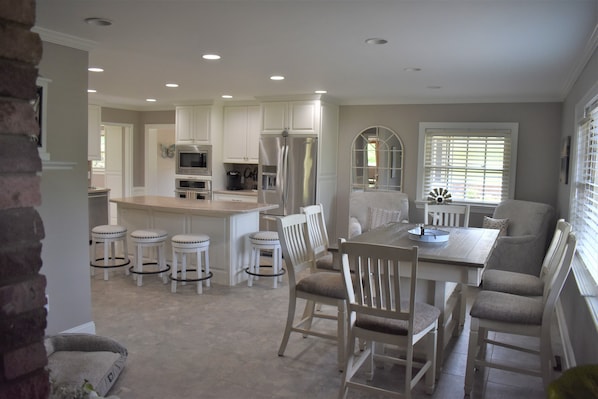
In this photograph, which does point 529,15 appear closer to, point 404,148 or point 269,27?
point 269,27

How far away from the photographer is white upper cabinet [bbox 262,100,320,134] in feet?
21.0

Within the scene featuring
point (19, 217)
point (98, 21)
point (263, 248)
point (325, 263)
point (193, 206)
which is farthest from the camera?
point (193, 206)

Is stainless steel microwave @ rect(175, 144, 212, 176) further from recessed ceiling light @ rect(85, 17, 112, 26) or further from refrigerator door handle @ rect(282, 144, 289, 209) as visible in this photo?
recessed ceiling light @ rect(85, 17, 112, 26)

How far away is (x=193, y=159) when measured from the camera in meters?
7.46

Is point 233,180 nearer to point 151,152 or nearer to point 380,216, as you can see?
point 151,152

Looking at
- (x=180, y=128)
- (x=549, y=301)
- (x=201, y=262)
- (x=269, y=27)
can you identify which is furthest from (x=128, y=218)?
(x=549, y=301)

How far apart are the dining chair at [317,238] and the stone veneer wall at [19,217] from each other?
291 cm

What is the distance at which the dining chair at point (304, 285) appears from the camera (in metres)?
3.21

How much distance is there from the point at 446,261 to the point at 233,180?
17.2 ft

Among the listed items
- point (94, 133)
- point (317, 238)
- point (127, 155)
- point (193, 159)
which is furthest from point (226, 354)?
point (127, 155)

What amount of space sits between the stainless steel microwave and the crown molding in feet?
12.4

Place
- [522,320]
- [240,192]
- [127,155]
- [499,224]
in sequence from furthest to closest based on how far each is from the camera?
[127,155] → [240,192] → [499,224] → [522,320]

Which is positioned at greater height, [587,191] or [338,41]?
[338,41]

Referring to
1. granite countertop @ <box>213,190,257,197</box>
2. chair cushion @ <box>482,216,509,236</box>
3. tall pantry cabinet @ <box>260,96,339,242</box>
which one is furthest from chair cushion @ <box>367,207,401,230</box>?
granite countertop @ <box>213,190,257,197</box>
